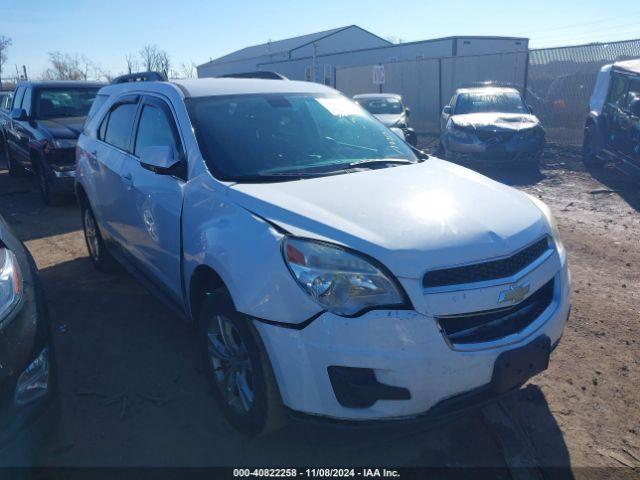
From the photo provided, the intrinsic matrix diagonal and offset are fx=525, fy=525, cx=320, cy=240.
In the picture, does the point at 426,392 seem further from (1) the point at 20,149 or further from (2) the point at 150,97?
(1) the point at 20,149

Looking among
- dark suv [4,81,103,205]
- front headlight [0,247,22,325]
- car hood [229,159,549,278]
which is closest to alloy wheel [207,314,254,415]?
car hood [229,159,549,278]

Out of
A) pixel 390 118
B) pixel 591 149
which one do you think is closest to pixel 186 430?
pixel 591 149

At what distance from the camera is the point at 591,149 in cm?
1041

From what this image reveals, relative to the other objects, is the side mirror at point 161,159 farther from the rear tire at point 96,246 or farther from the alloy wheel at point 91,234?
the alloy wheel at point 91,234

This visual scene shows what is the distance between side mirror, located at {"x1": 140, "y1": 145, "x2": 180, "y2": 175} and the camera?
3.07m

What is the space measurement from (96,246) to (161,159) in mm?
2633

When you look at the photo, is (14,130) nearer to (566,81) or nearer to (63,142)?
(63,142)

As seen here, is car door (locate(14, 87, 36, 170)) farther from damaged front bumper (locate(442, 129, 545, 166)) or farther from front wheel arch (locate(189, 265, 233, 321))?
damaged front bumper (locate(442, 129, 545, 166))

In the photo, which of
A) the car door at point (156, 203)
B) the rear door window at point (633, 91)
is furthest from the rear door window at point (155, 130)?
the rear door window at point (633, 91)

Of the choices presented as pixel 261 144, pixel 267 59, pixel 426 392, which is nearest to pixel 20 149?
pixel 261 144

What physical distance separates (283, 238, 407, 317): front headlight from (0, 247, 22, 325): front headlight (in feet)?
4.19

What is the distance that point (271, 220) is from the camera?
2455mm

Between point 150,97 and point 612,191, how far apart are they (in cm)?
754

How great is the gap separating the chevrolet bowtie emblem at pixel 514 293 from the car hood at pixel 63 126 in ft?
24.2
